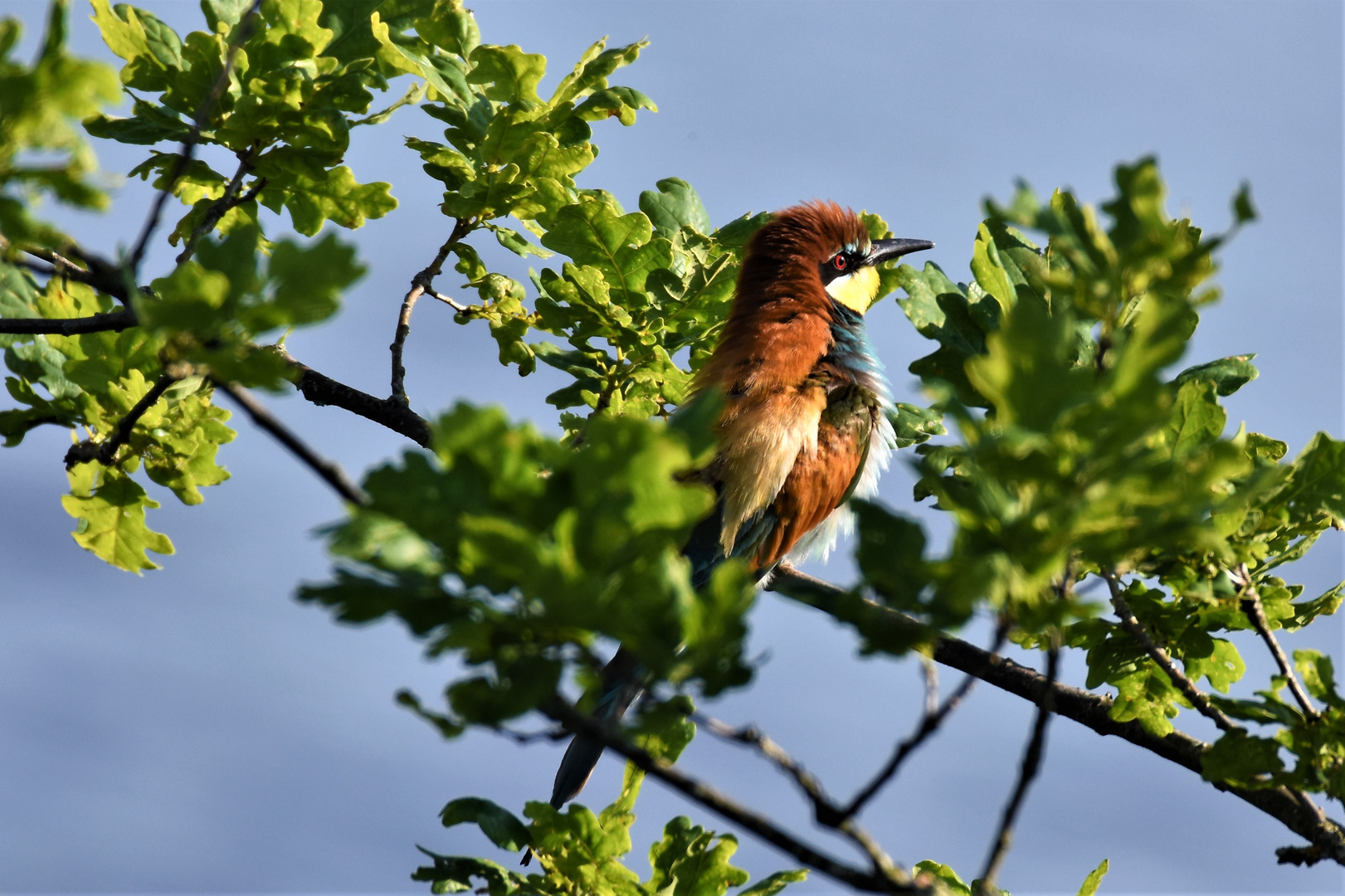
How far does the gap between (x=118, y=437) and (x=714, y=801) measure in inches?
67.9

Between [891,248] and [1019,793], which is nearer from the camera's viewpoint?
[1019,793]

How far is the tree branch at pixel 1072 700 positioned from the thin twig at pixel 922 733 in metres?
0.04

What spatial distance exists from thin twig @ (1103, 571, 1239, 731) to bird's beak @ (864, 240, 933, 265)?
3291mm

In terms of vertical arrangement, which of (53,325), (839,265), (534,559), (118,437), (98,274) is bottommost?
(534,559)

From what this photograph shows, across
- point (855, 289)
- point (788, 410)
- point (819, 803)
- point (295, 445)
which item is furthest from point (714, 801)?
point (855, 289)

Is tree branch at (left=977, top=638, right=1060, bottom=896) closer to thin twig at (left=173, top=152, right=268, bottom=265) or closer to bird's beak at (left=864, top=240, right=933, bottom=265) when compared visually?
thin twig at (left=173, top=152, right=268, bottom=265)

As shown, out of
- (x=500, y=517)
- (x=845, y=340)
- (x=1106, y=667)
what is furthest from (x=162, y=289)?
(x=845, y=340)

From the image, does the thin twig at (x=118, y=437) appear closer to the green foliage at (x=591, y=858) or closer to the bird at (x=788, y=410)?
the green foliage at (x=591, y=858)

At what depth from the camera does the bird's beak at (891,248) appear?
555 centimetres

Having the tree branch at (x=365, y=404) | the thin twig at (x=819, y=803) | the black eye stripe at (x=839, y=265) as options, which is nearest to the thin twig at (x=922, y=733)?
the thin twig at (x=819, y=803)

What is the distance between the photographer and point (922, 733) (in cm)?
148

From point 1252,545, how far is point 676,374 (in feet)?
6.14

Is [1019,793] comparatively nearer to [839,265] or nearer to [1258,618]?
[1258,618]

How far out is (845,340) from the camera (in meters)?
4.86
